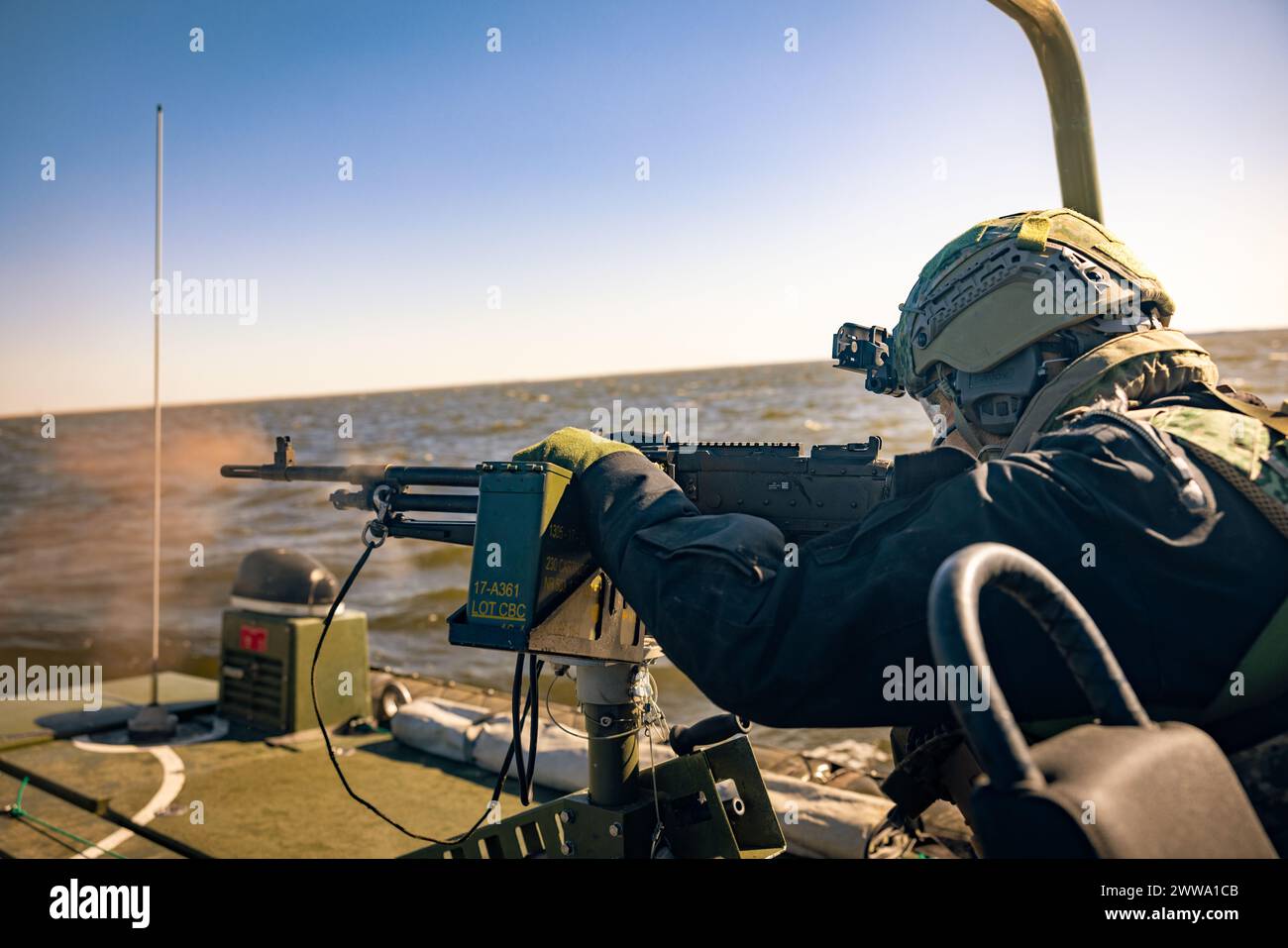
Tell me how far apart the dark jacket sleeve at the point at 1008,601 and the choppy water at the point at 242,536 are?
1840 mm

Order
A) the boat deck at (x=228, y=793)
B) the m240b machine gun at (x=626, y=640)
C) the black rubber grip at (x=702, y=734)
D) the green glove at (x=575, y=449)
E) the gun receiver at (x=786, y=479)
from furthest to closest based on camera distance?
the boat deck at (x=228, y=793) < the black rubber grip at (x=702, y=734) < the gun receiver at (x=786, y=479) < the m240b machine gun at (x=626, y=640) < the green glove at (x=575, y=449)

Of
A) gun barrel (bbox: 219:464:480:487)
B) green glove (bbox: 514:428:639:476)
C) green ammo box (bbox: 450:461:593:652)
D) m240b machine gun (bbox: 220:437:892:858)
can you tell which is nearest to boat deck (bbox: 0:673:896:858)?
m240b machine gun (bbox: 220:437:892:858)

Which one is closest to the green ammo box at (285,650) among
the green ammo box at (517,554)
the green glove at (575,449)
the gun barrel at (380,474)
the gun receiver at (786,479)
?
the gun barrel at (380,474)

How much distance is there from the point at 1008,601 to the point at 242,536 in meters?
32.9

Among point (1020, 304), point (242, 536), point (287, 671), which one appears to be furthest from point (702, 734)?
point (242, 536)

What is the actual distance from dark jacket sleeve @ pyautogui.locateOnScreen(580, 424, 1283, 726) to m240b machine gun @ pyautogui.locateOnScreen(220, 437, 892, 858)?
1.10 metres

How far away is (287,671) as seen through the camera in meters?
7.30

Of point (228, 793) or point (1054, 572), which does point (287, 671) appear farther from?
point (1054, 572)

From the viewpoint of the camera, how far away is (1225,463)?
1738 millimetres

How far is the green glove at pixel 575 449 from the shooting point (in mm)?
2533

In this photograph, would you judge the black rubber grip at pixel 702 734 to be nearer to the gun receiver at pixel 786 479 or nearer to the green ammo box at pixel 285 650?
the gun receiver at pixel 786 479
